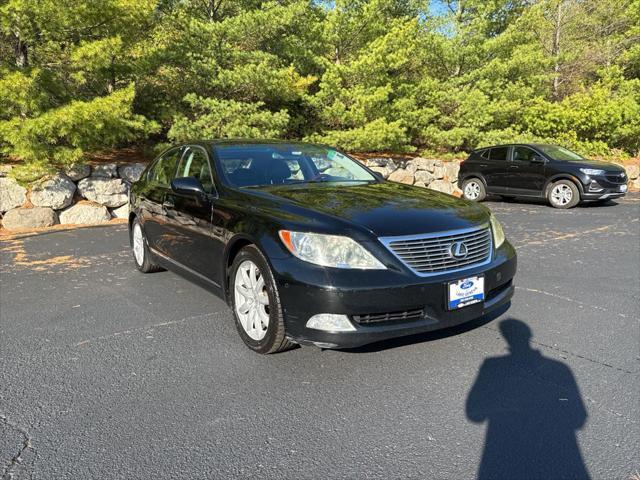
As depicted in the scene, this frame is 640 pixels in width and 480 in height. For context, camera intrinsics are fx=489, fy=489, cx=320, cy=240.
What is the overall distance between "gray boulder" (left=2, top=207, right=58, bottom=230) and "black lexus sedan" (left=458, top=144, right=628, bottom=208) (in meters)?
10.2

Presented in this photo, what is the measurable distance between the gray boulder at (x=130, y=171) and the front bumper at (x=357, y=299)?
8.27 metres

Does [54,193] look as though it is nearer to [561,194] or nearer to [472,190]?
[472,190]

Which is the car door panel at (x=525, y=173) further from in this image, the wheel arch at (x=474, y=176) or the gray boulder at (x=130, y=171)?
the gray boulder at (x=130, y=171)

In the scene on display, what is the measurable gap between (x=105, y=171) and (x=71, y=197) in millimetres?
887

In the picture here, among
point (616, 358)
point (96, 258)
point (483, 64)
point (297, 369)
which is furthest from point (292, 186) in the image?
point (483, 64)

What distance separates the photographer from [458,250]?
3248 millimetres

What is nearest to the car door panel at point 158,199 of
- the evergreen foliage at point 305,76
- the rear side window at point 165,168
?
the rear side window at point 165,168

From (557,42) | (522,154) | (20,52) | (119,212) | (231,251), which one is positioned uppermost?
(557,42)

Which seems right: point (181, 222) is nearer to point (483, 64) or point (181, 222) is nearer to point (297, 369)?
point (297, 369)

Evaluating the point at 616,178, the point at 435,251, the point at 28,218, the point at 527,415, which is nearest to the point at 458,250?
the point at 435,251

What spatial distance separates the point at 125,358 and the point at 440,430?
2212mm

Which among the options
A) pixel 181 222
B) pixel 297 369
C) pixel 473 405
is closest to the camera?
pixel 473 405

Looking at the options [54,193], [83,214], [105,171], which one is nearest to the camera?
[54,193]

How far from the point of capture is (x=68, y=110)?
26.9 ft
